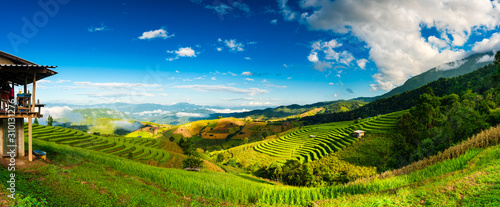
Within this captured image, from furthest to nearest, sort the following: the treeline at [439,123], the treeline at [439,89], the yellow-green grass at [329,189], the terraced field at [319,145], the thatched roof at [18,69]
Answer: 1. the treeline at [439,89]
2. the terraced field at [319,145]
3. the treeline at [439,123]
4. the thatched roof at [18,69]
5. the yellow-green grass at [329,189]

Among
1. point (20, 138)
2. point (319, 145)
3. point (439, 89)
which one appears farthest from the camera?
point (439, 89)

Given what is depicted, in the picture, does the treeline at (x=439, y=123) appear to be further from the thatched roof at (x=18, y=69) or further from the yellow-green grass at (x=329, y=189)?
the thatched roof at (x=18, y=69)

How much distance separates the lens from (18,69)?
10031 millimetres

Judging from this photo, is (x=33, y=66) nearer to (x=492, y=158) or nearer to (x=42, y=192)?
(x=42, y=192)

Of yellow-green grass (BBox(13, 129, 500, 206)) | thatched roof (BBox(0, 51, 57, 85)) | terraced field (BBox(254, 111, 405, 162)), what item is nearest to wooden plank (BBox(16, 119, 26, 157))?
thatched roof (BBox(0, 51, 57, 85))

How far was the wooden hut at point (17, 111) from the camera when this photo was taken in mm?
9977

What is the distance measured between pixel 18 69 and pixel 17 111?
2083 millimetres

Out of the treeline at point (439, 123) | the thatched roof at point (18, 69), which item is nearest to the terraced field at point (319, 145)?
the treeline at point (439, 123)

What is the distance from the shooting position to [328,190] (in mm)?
8484

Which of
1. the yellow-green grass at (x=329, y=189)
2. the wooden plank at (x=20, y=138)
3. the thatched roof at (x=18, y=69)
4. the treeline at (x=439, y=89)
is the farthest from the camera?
the treeline at (x=439, y=89)

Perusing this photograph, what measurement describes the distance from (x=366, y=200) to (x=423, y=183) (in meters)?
2.79

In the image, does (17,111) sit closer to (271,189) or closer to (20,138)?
(20,138)

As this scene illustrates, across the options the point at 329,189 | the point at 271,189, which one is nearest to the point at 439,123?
the point at 329,189

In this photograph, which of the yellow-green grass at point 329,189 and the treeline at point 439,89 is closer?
the yellow-green grass at point 329,189
